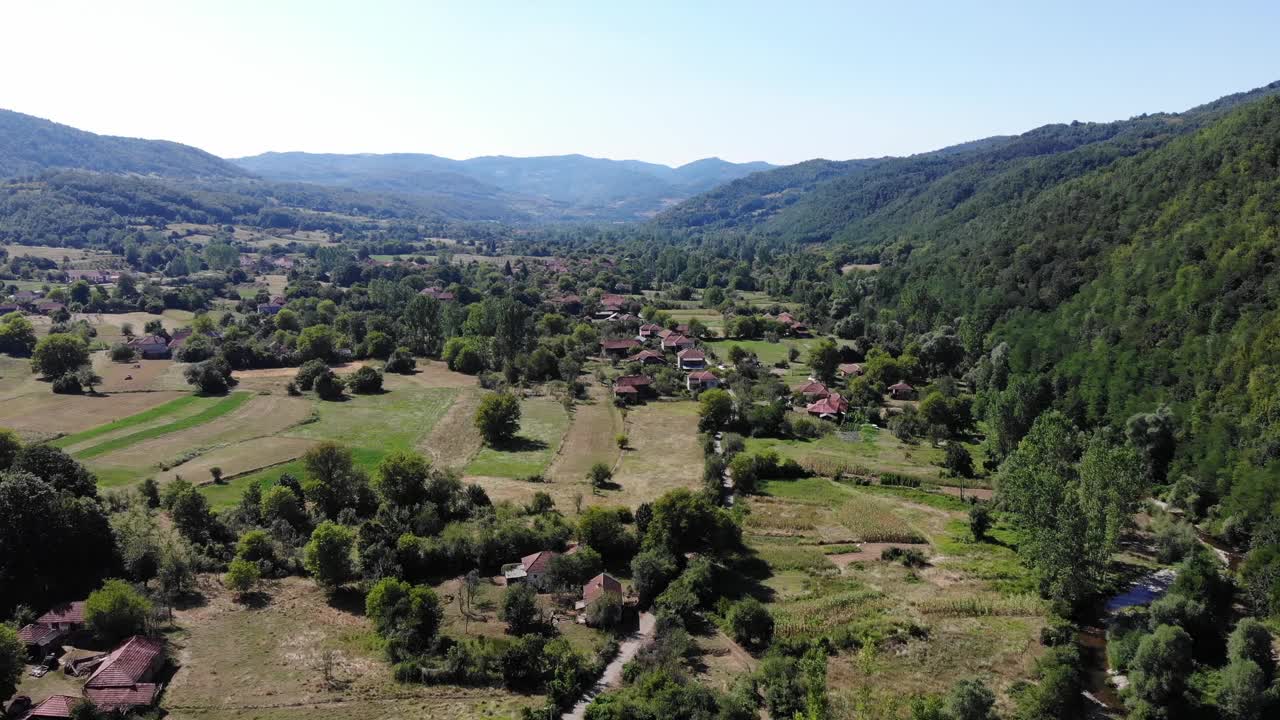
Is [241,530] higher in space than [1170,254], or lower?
lower

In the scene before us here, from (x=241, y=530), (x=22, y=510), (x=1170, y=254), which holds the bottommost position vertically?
(x=241, y=530)

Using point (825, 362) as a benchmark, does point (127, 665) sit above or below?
below

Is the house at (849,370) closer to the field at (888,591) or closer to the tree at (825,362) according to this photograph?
the tree at (825,362)

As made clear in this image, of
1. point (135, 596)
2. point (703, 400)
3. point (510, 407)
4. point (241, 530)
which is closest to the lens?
point (135, 596)

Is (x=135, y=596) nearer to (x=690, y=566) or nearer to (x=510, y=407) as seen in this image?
(x=690, y=566)

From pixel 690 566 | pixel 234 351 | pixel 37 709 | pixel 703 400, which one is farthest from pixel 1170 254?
pixel 234 351

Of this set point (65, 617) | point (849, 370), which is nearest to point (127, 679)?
point (65, 617)

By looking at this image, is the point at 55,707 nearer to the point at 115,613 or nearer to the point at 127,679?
the point at 127,679
